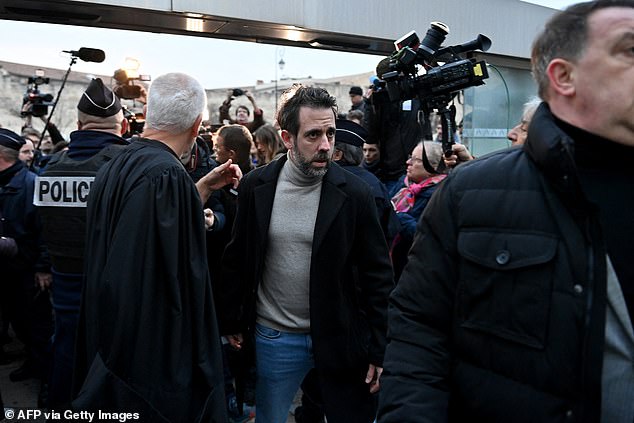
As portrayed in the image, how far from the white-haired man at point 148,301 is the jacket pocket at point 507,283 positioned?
1072mm

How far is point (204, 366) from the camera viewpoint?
6.94ft

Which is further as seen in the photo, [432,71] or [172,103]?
[432,71]

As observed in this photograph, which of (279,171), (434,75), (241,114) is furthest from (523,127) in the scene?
(241,114)

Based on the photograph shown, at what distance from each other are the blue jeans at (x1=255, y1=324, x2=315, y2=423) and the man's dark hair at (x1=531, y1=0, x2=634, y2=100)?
1648mm

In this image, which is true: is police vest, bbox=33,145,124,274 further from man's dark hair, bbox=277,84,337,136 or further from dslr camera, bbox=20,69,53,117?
dslr camera, bbox=20,69,53,117

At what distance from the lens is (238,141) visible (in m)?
4.21

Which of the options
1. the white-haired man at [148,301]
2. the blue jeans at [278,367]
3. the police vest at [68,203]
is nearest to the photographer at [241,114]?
the police vest at [68,203]

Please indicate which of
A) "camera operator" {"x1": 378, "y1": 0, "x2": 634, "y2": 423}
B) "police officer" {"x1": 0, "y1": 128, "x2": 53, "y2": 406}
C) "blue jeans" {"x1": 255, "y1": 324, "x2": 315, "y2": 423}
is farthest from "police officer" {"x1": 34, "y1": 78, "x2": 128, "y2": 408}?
"camera operator" {"x1": 378, "y1": 0, "x2": 634, "y2": 423}

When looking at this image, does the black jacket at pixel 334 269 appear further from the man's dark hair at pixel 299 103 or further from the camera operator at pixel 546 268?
the camera operator at pixel 546 268

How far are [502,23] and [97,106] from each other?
5.95 meters

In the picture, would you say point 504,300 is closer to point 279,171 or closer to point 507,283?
point 507,283

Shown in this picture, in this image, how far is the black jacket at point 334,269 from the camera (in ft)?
8.45

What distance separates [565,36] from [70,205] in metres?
2.37

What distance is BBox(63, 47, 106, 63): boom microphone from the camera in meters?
5.01
